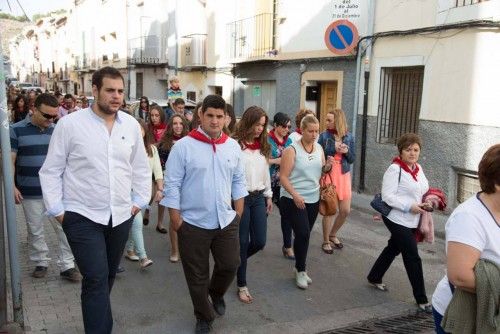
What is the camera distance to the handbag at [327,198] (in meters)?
5.36

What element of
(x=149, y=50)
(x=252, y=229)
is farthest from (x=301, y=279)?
(x=149, y=50)

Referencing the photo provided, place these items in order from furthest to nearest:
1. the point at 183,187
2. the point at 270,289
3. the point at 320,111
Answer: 1. the point at 320,111
2. the point at 270,289
3. the point at 183,187

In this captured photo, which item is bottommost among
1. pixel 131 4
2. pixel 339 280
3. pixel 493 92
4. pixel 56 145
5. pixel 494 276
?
pixel 339 280

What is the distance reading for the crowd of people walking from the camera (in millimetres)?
3069

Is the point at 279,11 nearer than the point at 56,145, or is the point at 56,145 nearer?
the point at 56,145

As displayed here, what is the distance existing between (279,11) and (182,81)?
8408 mm

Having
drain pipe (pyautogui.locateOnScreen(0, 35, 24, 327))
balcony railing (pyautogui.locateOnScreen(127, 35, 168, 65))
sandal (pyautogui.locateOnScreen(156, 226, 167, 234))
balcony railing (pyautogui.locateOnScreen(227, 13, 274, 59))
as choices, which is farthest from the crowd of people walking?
balcony railing (pyautogui.locateOnScreen(127, 35, 168, 65))

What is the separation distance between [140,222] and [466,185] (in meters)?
5.26

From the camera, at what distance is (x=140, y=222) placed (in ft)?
16.7

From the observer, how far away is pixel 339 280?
16.5ft

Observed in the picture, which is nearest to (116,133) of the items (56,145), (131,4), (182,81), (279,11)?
(56,145)

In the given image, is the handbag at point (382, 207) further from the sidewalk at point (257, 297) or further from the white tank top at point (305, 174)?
the sidewalk at point (257, 297)

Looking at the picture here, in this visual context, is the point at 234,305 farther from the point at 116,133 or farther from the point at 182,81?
the point at 182,81

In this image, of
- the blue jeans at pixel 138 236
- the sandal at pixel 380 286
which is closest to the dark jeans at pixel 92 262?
the blue jeans at pixel 138 236
